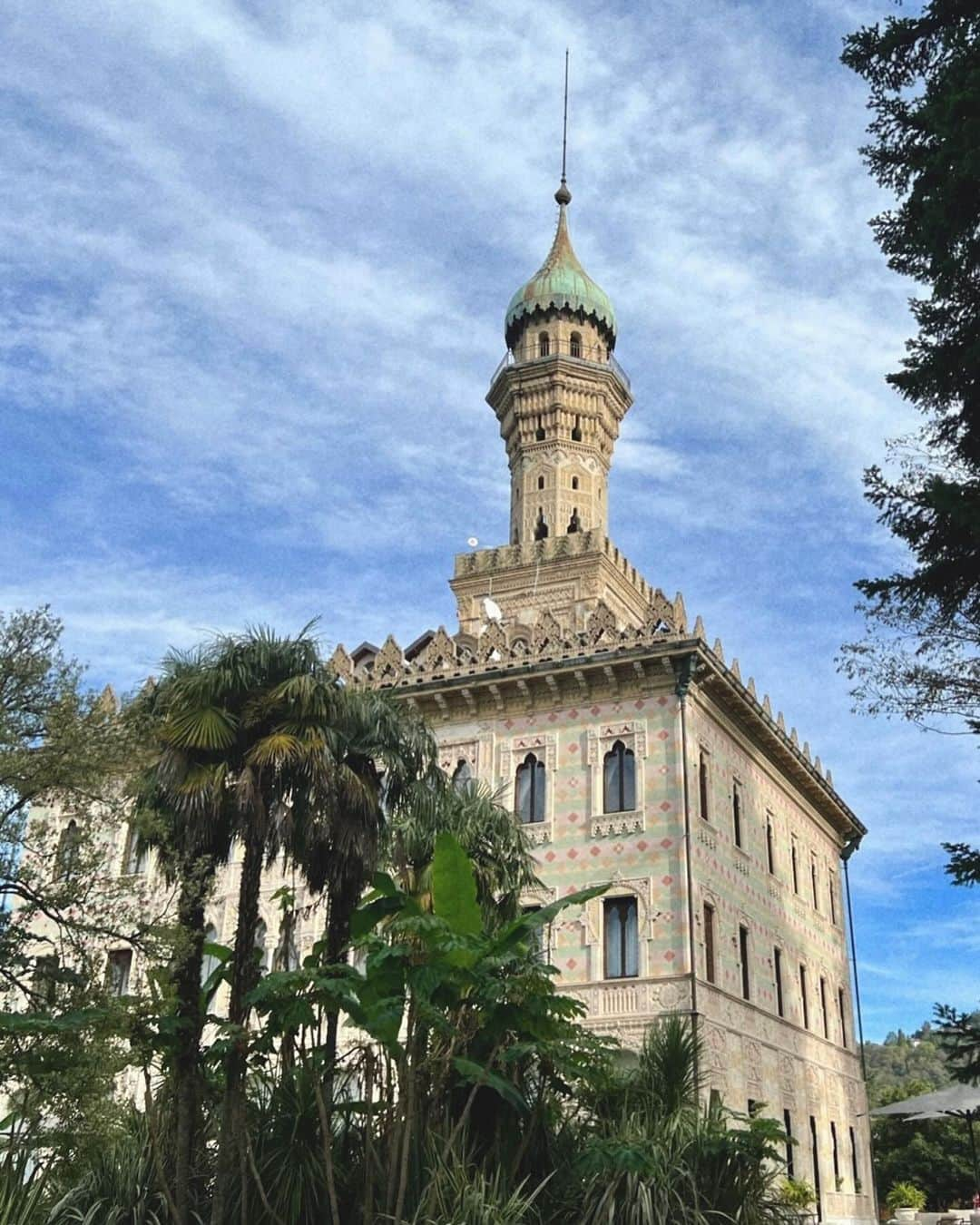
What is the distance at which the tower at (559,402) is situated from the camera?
41.3 metres

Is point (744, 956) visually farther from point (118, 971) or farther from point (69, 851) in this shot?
point (69, 851)

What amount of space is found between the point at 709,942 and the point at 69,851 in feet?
55.0

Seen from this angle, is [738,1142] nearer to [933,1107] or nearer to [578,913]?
[578,913]

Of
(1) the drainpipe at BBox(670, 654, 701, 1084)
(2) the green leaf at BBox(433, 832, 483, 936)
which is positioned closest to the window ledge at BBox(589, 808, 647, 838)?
(1) the drainpipe at BBox(670, 654, 701, 1084)

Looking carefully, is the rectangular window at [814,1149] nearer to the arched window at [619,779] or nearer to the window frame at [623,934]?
the window frame at [623,934]

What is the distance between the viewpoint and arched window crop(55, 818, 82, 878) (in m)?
13.9

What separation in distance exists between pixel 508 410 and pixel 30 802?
100 ft

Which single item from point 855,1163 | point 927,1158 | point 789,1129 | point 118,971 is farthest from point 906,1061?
point 118,971

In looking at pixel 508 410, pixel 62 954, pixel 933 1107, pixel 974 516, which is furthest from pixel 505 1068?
pixel 508 410

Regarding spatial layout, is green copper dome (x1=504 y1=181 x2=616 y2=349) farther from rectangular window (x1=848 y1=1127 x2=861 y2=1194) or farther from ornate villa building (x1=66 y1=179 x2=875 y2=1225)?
rectangular window (x1=848 y1=1127 x2=861 y2=1194)

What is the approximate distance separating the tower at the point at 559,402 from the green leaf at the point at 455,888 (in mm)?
25323

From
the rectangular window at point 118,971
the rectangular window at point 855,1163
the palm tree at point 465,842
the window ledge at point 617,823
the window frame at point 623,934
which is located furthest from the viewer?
the rectangular window at point 855,1163

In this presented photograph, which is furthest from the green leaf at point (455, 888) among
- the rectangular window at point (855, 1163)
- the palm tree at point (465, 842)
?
the rectangular window at point (855, 1163)

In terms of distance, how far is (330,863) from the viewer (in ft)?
56.3
